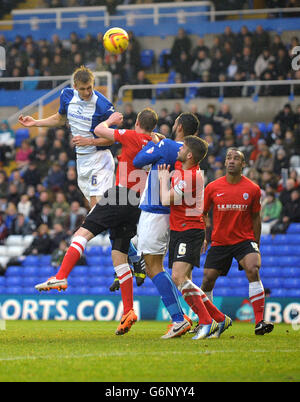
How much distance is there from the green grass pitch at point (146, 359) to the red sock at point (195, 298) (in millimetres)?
265

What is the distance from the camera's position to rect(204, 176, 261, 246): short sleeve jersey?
9.10 metres

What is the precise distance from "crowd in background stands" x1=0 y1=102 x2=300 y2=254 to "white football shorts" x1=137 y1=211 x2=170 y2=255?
304 inches

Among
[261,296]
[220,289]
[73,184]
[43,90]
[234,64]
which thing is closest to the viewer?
[261,296]

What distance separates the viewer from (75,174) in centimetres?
1862

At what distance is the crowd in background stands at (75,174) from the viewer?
16453 mm

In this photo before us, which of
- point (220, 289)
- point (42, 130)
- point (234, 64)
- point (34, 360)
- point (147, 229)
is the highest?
point (234, 64)

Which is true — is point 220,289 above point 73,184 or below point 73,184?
below

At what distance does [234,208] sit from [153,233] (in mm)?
1250

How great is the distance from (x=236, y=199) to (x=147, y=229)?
1307mm

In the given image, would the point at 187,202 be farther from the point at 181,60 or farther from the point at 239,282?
the point at 181,60

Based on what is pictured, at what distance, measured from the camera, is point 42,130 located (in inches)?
834

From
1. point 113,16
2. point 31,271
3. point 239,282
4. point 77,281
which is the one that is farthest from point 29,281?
point 113,16
